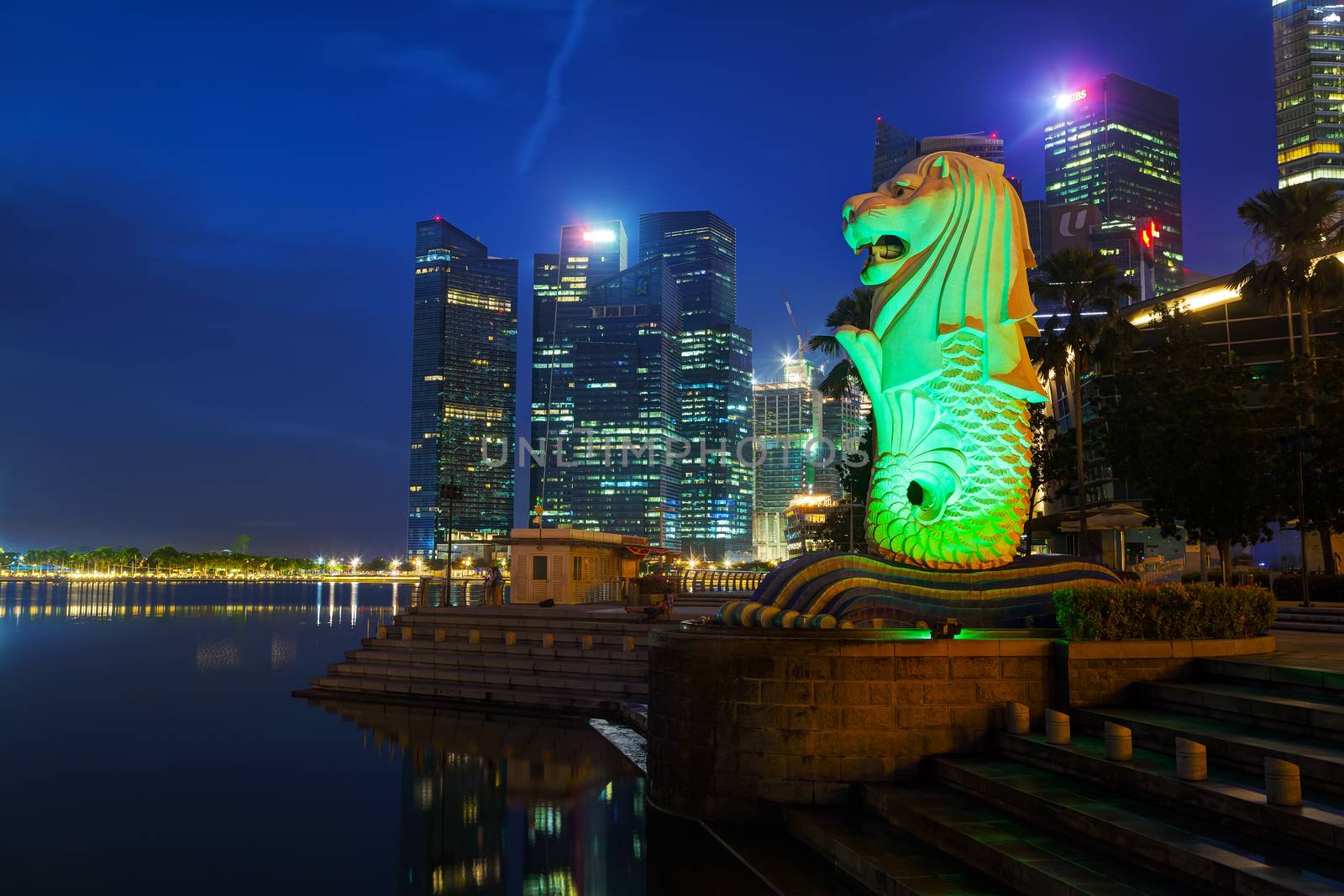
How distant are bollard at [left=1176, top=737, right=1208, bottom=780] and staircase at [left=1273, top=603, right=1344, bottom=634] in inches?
483

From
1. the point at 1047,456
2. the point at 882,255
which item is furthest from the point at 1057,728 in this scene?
the point at 1047,456

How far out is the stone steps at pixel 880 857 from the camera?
7.96 metres

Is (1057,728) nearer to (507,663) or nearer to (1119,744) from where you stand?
(1119,744)

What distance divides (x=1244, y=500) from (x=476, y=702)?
20.1m

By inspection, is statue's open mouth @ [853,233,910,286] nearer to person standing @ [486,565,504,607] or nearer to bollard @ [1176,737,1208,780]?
bollard @ [1176,737,1208,780]

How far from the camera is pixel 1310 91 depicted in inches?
4914

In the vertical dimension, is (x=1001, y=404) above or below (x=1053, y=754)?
above

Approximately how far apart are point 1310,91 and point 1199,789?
150 metres

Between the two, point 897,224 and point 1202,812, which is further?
point 897,224

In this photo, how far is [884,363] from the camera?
50.0 feet

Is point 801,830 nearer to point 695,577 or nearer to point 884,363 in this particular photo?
point 884,363

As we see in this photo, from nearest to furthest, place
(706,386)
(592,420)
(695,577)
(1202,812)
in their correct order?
(1202,812) < (695,577) < (592,420) < (706,386)

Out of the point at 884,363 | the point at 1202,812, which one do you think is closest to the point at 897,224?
the point at 884,363

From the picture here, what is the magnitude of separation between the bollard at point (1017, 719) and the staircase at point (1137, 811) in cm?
12
